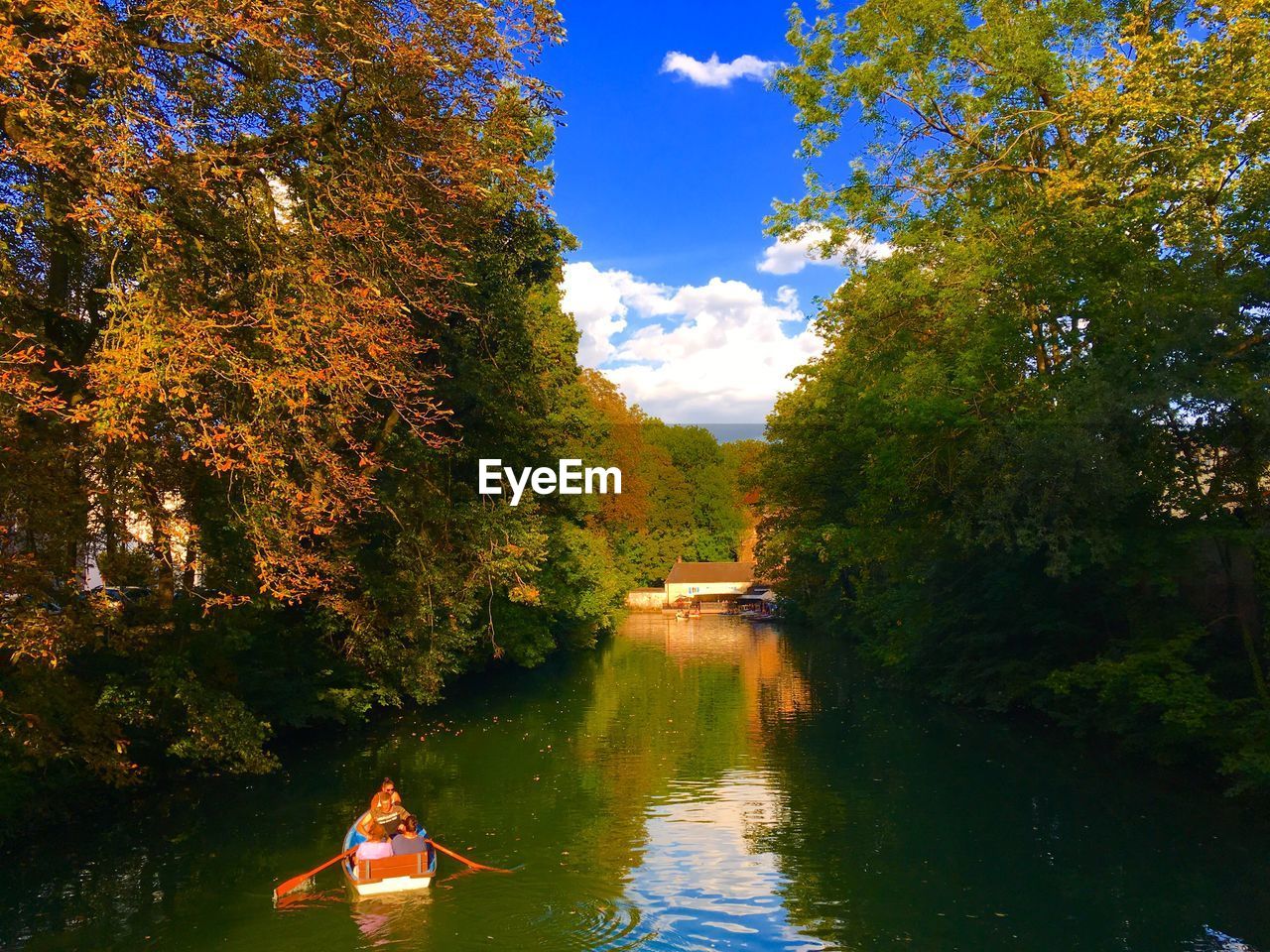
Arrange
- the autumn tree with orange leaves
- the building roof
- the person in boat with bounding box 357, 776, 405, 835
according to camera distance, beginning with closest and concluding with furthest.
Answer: the autumn tree with orange leaves, the person in boat with bounding box 357, 776, 405, 835, the building roof

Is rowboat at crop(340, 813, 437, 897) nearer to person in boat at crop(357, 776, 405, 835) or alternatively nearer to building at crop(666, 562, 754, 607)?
person in boat at crop(357, 776, 405, 835)

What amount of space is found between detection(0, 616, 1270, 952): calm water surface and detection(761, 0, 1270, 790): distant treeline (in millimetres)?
2441

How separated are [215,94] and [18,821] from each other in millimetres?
11506

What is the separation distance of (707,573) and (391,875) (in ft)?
282

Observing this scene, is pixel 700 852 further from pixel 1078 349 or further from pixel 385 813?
pixel 1078 349

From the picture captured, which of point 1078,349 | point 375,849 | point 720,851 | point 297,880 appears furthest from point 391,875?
point 1078,349

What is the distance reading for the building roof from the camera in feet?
321

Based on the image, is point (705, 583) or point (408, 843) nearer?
point (408, 843)

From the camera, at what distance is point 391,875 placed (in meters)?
13.5

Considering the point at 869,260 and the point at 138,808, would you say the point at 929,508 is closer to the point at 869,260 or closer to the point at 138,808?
the point at 869,260

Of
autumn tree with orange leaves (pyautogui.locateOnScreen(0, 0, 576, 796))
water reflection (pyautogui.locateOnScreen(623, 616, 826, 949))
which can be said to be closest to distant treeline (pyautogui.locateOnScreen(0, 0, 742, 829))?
autumn tree with orange leaves (pyautogui.locateOnScreen(0, 0, 576, 796))

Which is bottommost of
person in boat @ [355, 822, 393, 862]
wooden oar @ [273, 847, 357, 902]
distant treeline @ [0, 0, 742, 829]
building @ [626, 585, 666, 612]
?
building @ [626, 585, 666, 612]

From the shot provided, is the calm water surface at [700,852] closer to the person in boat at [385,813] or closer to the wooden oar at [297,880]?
the wooden oar at [297,880]

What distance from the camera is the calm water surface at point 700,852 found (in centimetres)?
1201
